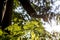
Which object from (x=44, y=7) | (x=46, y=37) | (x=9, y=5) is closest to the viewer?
(x=46, y=37)

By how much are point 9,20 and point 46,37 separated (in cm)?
72

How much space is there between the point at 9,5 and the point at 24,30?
0.71m

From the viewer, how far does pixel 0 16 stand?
9.63 feet

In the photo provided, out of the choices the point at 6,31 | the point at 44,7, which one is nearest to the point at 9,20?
the point at 6,31

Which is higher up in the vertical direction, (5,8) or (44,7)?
(5,8)

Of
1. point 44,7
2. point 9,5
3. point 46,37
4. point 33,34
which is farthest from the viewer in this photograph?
point 44,7

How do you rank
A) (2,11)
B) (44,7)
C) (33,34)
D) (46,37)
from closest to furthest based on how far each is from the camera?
1. (33,34)
2. (46,37)
3. (2,11)
4. (44,7)

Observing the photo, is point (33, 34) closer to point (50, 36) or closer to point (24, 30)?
point (24, 30)

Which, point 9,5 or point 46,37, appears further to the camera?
point 9,5

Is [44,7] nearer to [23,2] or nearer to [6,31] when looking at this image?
[23,2]

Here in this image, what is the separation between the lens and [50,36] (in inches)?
92.0

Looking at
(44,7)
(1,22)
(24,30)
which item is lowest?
(44,7)

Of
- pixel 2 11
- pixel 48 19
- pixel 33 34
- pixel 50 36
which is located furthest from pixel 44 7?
pixel 33 34

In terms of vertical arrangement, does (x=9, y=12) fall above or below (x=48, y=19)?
above
